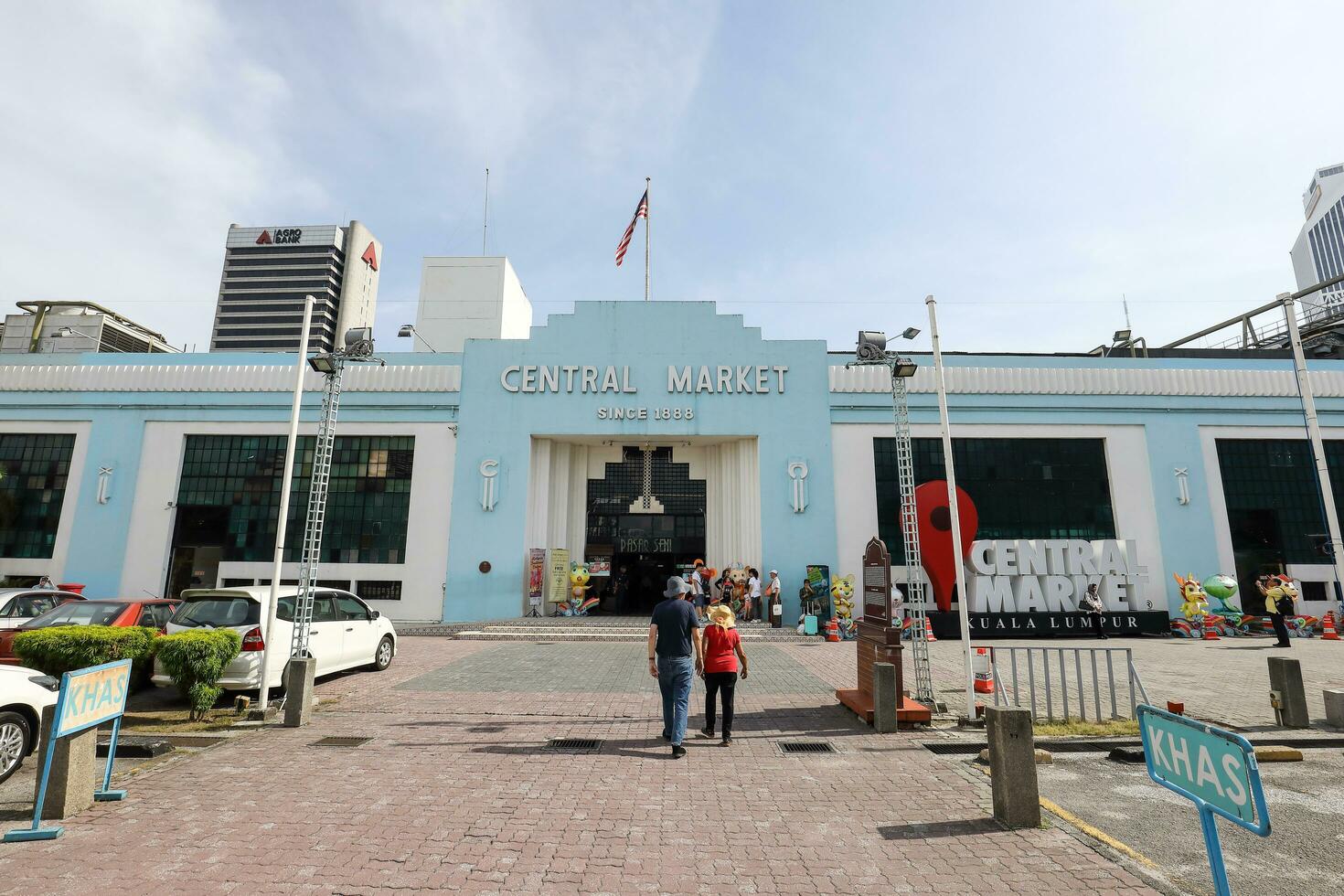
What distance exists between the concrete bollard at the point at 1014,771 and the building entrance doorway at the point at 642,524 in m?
17.9

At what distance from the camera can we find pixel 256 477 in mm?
22250

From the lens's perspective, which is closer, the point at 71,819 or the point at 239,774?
the point at 71,819

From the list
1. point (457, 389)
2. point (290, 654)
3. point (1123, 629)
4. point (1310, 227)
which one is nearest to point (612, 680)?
point (290, 654)

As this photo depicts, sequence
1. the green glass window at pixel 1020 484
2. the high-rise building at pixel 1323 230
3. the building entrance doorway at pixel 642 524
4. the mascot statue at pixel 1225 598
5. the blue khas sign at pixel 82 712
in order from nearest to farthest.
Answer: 1. the blue khas sign at pixel 82 712
2. the mascot statue at pixel 1225 598
3. the green glass window at pixel 1020 484
4. the building entrance doorway at pixel 642 524
5. the high-rise building at pixel 1323 230

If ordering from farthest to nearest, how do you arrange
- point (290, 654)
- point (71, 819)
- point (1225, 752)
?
point (290, 654) → point (71, 819) → point (1225, 752)

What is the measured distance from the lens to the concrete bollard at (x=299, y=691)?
8250mm

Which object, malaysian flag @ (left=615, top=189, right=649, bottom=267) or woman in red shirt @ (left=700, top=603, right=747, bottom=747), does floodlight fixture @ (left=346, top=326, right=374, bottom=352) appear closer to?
woman in red shirt @ (left=700, top=603, right=747, bottom=747)

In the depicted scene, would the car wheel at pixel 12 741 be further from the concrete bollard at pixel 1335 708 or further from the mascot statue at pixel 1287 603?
the mascot statue at pixel 1287 603

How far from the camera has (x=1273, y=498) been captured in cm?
2184

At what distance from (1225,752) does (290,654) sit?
35.0 feet

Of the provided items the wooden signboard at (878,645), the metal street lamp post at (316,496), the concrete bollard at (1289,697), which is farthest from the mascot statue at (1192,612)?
the metal street lamp post at (316,496)

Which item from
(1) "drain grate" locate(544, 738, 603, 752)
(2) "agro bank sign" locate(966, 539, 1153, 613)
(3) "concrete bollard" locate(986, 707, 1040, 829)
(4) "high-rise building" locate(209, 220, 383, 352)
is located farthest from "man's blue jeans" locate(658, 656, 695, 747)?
(4) "high-rise building" locate(209, 220, 383, 352)

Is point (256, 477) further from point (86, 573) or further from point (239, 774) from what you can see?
point (239, 774)

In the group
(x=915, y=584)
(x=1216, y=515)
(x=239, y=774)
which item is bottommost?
(x=239, y=774)
